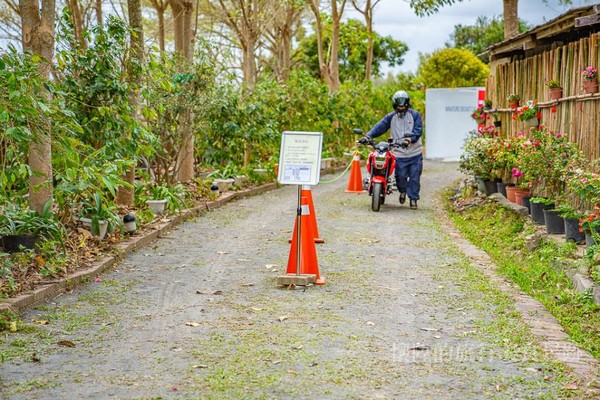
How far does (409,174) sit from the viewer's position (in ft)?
49.6

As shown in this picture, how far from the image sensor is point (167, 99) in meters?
13.7

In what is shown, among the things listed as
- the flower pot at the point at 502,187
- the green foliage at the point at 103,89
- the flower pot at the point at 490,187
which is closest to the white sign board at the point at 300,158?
the green foliage at the point at 103,89

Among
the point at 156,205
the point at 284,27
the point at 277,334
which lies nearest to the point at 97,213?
the point at 156,205

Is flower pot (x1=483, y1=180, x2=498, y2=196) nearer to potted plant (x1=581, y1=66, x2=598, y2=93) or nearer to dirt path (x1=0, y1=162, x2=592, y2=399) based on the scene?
dirt path (x1=0, y1=162, x2=592, y2=399)

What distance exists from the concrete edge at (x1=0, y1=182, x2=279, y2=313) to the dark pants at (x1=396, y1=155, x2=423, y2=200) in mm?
3240

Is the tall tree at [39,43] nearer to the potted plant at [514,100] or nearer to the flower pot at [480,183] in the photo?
the potted plant at [514,100]

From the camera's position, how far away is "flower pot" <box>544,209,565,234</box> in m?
10.2

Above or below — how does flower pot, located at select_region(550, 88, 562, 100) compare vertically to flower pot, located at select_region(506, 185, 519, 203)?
above

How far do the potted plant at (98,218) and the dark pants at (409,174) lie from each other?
6.21 metres

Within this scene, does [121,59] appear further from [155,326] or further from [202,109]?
[155,326]

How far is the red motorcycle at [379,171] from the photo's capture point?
1429 centimetres

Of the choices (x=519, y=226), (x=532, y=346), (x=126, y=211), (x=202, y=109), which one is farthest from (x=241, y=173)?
(x=532, y=346)

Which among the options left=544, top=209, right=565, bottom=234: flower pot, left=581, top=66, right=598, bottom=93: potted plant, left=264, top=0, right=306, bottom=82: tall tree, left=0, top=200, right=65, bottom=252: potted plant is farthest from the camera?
left=264, top=0, right=306, bottom=82: tall tree

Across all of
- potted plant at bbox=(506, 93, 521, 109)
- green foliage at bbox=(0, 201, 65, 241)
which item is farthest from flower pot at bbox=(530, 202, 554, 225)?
green foliage at bbox=(0, 201, 65, 241)
